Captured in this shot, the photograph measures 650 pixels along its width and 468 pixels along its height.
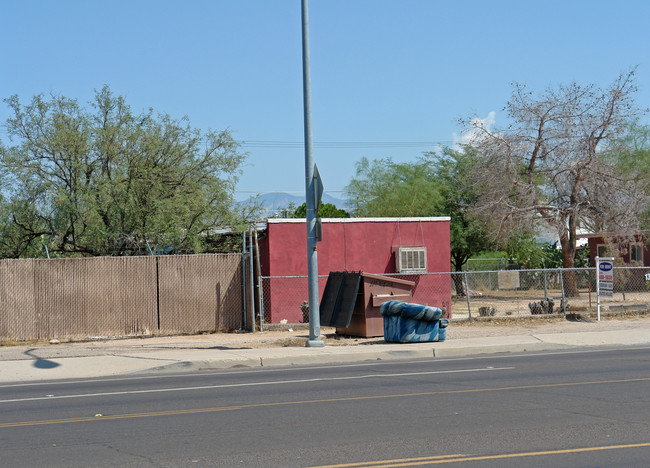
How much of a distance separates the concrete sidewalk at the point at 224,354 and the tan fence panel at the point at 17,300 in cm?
103

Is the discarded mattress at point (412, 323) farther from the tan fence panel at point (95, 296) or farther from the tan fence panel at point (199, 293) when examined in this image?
the tan fence panel at point (95, 296)

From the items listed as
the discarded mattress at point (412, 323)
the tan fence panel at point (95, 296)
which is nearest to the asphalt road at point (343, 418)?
the discarded mattress at point (412, 323)

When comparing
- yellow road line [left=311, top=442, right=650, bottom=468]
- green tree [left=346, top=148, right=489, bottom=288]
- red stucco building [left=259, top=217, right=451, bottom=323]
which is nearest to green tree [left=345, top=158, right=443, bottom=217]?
green tree [left=346, top=148, right=489, bottom=288]

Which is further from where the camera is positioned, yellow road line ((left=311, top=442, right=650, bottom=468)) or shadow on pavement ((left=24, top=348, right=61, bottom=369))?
shadow on pavement ((left=24, top=348, right=61, bottom=369))

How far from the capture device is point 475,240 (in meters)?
41.6

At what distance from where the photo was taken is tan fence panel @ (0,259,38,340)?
62.0ft

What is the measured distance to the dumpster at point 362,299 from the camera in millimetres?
18250

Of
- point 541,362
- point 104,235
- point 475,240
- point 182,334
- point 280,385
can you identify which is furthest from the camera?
point 475,240

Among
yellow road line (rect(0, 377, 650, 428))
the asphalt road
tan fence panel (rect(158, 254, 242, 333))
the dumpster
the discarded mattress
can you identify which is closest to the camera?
the asphalt road

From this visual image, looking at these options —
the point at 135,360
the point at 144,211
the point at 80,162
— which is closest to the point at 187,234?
the point at 144,211

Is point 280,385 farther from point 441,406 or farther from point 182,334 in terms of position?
point 182,334

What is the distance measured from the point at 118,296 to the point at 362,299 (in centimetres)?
641

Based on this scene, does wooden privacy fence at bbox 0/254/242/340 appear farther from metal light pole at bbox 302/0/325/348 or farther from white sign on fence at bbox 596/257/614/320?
white sign on fence at bbox 596/257/614/320

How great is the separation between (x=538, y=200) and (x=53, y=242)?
69.0 ft
